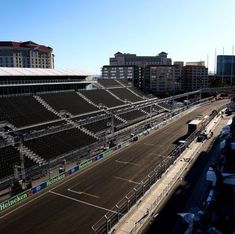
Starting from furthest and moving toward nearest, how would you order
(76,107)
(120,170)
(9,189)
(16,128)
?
1. (76,107)
2. (16,128)
3. (120,170)
4. (9,189)

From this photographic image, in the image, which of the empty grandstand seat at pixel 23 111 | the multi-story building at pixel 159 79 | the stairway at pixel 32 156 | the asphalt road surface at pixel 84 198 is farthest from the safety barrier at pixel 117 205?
the multi-story building at pixel 159 79

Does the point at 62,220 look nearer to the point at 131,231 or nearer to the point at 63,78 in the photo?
the point at 131,231

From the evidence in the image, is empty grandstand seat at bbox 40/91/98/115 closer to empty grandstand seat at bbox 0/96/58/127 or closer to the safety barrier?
empty grandstand seat at bbox 0/96/58/127

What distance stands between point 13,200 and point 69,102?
4123 centimetres

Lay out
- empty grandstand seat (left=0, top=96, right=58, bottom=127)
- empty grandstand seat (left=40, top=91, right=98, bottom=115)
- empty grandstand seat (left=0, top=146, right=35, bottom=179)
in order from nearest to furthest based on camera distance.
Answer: empty grandstand seat (left=0, top=146, right=35, bottom=179), empty grandstand seat (left=0, top=96, right=58, bottom=127), empty grandstand seat (left=40, top=91, right=98, bottom=115)

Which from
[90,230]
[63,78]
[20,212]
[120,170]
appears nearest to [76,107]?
[63,78]

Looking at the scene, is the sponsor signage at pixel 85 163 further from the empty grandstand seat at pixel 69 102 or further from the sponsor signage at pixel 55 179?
the empty grandstand seat at pixel 69 102

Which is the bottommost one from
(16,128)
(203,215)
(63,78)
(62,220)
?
(62,220)

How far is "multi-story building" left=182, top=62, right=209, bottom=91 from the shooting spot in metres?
178

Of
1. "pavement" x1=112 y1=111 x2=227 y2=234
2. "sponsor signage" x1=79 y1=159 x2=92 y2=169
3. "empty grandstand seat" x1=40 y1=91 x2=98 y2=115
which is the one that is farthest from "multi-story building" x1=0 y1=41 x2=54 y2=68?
"pavement" x1=112 y1=111 x2=227 y2=234

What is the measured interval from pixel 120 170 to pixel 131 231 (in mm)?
20130

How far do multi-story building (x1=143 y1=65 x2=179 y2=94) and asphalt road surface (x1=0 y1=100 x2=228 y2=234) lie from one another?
4471 inches

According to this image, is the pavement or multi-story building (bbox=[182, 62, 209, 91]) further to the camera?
multi-story building (bbox=[182, 62, 209, 91])

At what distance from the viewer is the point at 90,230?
28.9 metres
